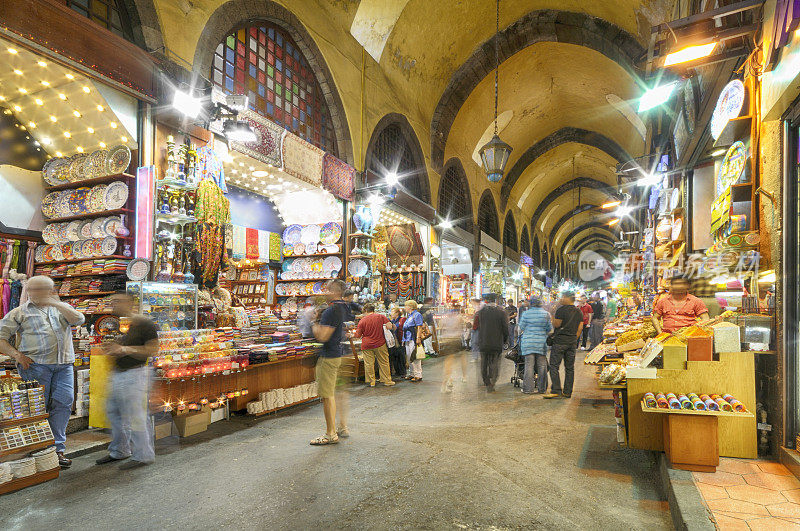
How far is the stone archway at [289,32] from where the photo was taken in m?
6.82

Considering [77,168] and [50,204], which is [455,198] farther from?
[50,204]

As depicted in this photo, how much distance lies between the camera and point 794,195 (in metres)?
3.54

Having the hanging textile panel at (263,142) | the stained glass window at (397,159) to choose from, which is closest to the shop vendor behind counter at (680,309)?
the hanging textile panel at (263,142)

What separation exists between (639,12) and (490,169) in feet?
16.6

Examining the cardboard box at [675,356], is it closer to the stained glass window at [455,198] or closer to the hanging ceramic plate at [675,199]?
the hanging ceramic plate at [675,199]

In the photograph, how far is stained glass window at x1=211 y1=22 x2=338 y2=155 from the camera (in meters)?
7.75

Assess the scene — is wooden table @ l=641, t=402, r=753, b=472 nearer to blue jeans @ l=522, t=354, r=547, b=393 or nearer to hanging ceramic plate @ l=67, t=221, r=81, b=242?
blue jeans @ l=522, t=354, r=547, b=393

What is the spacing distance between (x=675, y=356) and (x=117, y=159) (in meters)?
6.83

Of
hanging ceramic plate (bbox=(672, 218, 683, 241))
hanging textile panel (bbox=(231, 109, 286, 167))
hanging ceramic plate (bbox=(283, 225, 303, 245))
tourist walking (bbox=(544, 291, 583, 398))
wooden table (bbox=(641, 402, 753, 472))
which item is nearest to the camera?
wooden table (bbox=(641, 402, 753, 472))

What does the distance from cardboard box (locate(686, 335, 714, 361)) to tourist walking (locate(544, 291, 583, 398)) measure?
3.29 m

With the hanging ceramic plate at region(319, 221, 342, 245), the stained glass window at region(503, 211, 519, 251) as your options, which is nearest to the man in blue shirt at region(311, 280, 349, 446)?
the hanging ceramic plate at region(319, 221, 342, 245)

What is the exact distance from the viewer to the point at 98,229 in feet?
19.7

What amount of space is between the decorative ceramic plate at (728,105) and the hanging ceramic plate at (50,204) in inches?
332

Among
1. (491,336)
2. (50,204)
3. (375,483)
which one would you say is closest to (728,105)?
(491,336)
